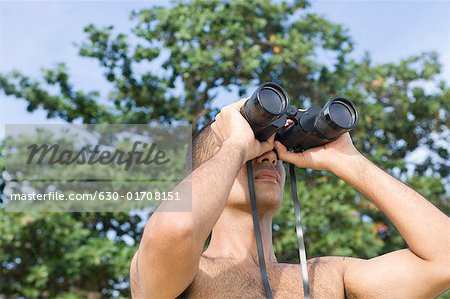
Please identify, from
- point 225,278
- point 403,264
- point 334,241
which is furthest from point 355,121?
point 334,241

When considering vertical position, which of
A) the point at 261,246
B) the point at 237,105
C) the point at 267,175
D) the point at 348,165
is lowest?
the point at 261,246

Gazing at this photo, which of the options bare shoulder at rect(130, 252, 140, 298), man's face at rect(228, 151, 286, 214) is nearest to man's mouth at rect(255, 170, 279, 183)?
man's face at rect(228, 151, 286, 214)

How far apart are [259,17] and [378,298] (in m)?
4.52

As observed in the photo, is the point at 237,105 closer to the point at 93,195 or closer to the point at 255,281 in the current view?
the point at 255,281

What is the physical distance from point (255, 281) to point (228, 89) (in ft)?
13.4

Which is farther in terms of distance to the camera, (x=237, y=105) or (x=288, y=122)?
(x=288, y=122)

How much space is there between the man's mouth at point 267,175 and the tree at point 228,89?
324cm

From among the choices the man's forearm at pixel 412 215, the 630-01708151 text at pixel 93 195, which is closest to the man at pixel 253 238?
the man's forearm at pixel 412 215

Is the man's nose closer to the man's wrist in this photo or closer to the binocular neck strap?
the binocular neck strap

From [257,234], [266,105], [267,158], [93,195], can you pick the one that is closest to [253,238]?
[257,234]

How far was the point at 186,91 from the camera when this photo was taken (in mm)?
6113

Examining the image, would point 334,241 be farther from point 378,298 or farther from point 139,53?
point 378,298

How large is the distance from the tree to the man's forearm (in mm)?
3370

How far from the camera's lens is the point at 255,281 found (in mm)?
2045
